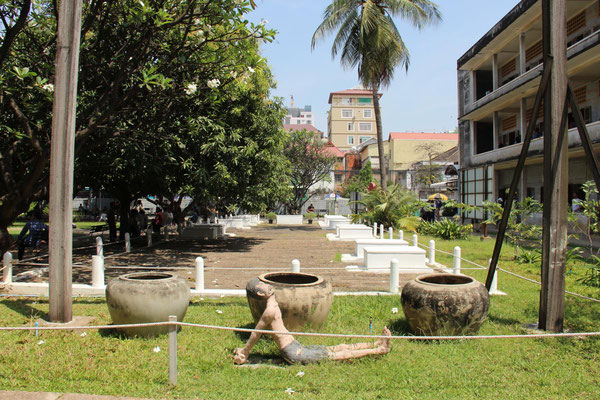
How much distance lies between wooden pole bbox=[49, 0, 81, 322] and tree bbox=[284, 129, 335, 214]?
34427mm

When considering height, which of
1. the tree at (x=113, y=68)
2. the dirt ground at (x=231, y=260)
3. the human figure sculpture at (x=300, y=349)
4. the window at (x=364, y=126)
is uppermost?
the window at (x=364, y=126)

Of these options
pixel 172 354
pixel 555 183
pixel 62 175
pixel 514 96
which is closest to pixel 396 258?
pixel 555 183

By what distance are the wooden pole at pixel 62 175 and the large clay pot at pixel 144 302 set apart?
1057 mm

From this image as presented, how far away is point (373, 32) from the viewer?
75.7 feet

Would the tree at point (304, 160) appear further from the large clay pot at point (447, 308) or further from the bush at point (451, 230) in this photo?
the large clay pot at point (447, 308)

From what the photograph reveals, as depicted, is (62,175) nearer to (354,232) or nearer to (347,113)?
(354,232)

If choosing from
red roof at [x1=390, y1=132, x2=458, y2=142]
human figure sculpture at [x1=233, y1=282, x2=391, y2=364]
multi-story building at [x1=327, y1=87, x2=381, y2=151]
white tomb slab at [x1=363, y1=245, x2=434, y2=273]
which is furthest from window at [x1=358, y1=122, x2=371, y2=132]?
human figure sculpture at [x1=233, y1=282, x2=391, y2=364]

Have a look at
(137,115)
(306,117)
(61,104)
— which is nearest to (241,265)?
(137,115)

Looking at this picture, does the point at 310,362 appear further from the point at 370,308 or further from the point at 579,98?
the point at 579,98

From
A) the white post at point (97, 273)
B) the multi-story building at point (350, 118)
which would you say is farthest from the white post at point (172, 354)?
the multi-story building at point (350, 118)

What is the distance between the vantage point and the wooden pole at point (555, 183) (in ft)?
19.9

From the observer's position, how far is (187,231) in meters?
22.1

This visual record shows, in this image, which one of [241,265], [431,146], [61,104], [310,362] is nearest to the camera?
[310,362]

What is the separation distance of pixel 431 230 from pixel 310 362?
1765 centimetres
